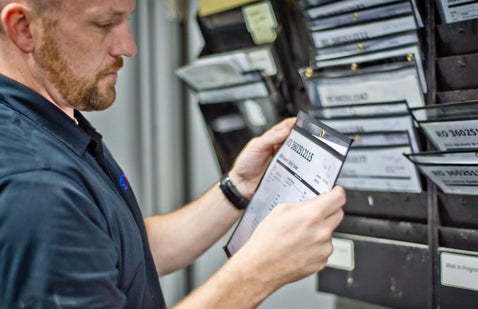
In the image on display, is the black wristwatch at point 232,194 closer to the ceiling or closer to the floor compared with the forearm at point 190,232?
closer to the ceiling

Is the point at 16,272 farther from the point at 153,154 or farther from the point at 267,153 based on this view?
the point at 153,154

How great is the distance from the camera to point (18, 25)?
0.75 m

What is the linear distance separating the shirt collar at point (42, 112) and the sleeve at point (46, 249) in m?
0.11

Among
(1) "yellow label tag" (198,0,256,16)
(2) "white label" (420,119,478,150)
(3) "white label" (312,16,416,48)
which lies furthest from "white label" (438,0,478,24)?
(1) "yellow label tag" (198,0,256,16)

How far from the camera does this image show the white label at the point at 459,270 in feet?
2.77

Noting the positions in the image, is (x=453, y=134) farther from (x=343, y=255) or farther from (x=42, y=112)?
(x=42, y=112)

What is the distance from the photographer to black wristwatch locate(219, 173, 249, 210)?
1039 millimetres

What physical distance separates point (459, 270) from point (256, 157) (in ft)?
1.33

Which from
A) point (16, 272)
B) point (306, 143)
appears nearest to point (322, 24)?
point (306, 143)

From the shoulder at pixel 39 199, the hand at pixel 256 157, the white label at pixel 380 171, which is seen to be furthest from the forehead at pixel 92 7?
the white label at pixel 380 171

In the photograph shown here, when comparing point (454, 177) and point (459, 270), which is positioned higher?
point (454, 177)

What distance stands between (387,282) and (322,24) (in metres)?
0.49

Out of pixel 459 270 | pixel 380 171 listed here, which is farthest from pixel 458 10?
pixel 459 270

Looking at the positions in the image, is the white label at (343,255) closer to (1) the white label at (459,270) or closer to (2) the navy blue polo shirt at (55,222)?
(1) the white label at (459,270)
